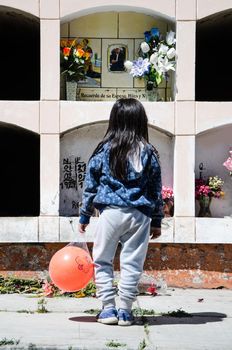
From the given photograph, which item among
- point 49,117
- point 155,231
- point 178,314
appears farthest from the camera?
point 49,117

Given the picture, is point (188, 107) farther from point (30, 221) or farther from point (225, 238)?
point (30, 221)

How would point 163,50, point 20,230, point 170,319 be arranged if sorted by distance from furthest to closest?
point 163,50 < point 20,230 < point 170,319

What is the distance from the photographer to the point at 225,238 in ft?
26.6

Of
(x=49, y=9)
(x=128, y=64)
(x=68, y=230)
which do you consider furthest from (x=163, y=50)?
(x=68, y=230)

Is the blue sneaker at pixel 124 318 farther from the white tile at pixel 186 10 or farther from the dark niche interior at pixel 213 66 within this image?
the dark niche interior at pixel 213 66

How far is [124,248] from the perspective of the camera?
19.8ft

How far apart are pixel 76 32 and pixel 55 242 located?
2.26 metres

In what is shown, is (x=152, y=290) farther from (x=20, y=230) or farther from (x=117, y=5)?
(x=117, y=5)

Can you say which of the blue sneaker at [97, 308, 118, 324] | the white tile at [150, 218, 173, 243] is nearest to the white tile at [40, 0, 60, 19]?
the white tile at [150, 218, 173, 243]

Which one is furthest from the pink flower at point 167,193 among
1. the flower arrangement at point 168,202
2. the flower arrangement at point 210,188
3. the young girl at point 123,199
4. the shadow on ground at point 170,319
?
the young girl at point 123,199

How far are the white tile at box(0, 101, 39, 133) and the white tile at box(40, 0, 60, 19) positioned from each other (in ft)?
2.93

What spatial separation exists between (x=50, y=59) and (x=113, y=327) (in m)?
3.27

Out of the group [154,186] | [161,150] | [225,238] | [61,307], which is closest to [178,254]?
[225,238]

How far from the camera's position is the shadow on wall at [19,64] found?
9.47m
